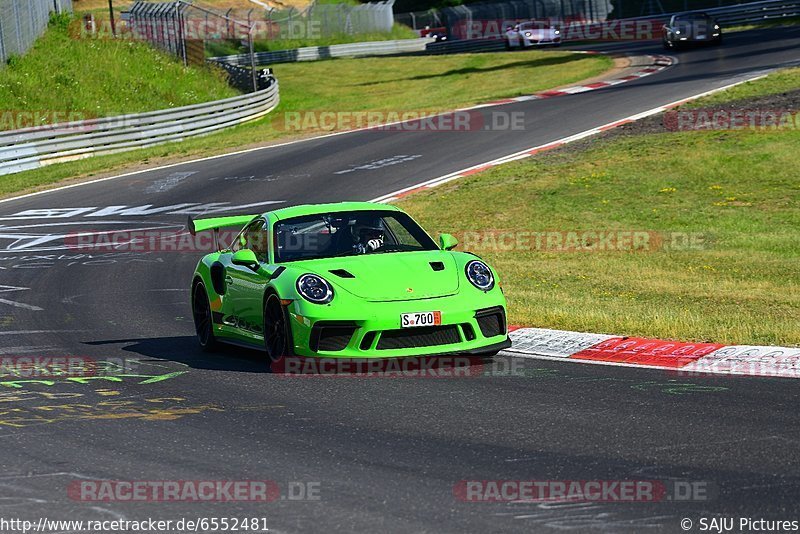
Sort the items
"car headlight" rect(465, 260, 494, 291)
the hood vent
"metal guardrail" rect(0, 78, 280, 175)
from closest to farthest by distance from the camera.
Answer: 1. the hood vent
2. "car headlight" rect(465, 260, 494, 291)
3. "metal guardrail" rect(0, 78, 280, 175)

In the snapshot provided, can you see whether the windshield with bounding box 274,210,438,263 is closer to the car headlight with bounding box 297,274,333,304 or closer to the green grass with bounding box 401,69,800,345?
the car headlight with bounding box 297,274,333,304

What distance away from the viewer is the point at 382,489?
622 cm

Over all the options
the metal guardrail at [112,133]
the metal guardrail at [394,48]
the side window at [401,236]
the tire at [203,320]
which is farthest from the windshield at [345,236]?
the metal guardrail at [394,48]

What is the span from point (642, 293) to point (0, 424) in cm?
863

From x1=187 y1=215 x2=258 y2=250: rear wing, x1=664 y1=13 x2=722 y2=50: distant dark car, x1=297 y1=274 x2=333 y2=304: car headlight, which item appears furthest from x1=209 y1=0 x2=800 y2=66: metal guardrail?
x1=297 y1=274 x2=333 y2=304: car headlight

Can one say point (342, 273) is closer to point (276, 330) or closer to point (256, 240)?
point (276, 330)

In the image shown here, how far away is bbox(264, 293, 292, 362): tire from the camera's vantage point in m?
9.84

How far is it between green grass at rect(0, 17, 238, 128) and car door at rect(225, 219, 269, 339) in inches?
1068

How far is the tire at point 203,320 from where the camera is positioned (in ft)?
37.8

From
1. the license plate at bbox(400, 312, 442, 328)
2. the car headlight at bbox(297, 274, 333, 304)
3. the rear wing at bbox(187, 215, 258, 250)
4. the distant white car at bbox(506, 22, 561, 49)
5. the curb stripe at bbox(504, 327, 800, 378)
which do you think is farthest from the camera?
→ the distant white car at bbox(506, 22, 561, 49)

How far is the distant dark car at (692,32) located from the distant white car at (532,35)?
11.2 m

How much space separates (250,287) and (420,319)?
1.92 meters

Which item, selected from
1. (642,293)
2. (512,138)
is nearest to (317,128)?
(512,138)

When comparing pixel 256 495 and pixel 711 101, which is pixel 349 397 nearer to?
pixel 256 495
